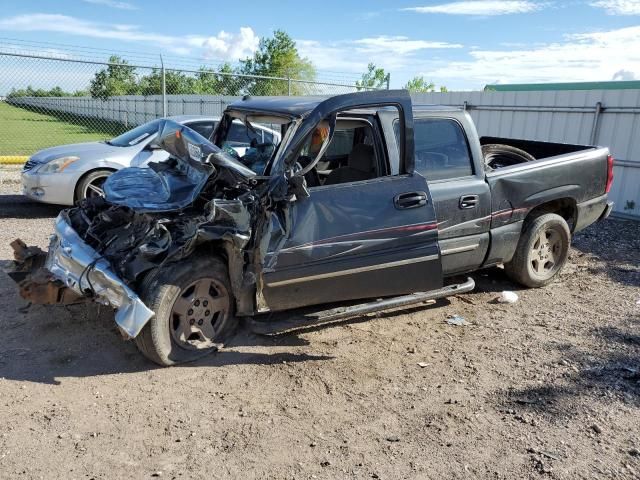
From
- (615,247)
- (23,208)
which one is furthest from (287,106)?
(23,208)

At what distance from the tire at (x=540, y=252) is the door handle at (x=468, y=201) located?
3.26 feet

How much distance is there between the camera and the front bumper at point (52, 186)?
26.2ft

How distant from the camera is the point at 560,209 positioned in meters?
6.10

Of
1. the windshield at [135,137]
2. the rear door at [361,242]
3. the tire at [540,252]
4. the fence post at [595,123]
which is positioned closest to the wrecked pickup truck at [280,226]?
the rear door at [361,242]

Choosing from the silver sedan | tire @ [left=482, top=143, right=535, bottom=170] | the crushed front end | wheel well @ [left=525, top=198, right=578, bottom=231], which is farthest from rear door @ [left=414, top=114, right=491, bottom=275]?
the silver sedan

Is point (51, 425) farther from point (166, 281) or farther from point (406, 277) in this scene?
point (406, 277)

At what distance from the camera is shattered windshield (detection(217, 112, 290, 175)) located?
4.59m

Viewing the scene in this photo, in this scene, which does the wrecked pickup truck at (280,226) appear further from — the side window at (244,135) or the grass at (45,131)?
the grass at (45,131)

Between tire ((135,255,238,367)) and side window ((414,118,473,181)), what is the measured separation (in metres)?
1.99

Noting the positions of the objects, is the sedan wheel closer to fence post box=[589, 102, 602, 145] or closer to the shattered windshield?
the shattered windshield

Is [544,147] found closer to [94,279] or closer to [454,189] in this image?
[454,189]

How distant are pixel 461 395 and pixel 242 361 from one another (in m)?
1.62

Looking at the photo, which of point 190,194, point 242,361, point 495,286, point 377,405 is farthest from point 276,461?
point 495,286

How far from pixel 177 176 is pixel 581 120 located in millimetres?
9081
